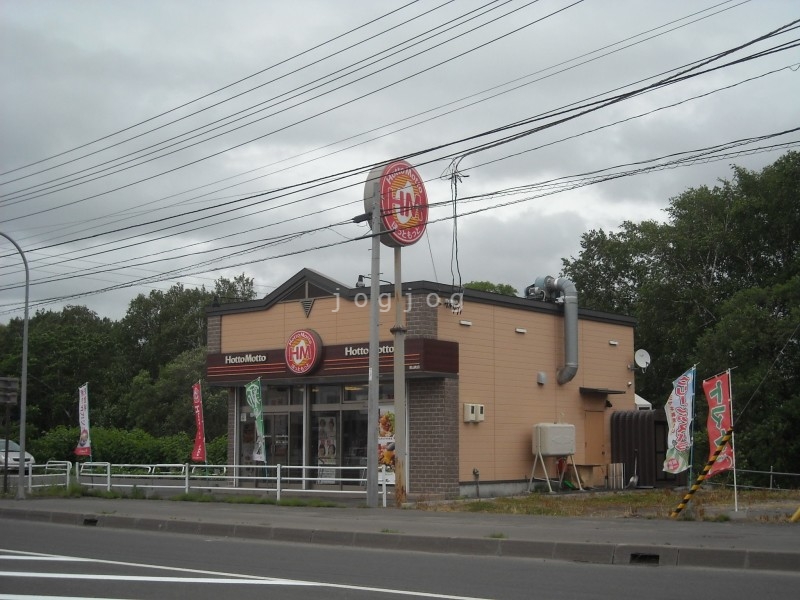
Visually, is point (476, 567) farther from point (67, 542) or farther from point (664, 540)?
point (67, 542)

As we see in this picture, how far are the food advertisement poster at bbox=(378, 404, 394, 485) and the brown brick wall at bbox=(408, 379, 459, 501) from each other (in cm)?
58

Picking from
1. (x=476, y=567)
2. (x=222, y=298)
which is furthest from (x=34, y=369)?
(x=476, y=567)

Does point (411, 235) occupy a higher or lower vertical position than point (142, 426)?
higher

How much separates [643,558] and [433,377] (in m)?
11.8

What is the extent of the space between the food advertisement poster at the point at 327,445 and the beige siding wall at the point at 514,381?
12.8 ft

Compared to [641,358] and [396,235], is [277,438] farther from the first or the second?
[641,358]

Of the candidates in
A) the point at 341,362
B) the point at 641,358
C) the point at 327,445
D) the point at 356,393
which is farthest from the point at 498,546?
the point at 641,358

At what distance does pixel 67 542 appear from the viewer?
1639 cm

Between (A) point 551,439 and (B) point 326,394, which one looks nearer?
(A) point 551,439

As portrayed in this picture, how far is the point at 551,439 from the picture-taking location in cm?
2639

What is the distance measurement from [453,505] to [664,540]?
28.2 ft

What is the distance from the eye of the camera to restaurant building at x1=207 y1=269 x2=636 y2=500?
24500mm

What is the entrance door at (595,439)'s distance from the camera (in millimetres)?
29000

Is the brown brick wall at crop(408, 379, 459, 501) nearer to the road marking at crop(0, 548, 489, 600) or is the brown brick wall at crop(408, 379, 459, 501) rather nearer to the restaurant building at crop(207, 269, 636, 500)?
the restaurant building at crop(207, 269, 636, 500)
